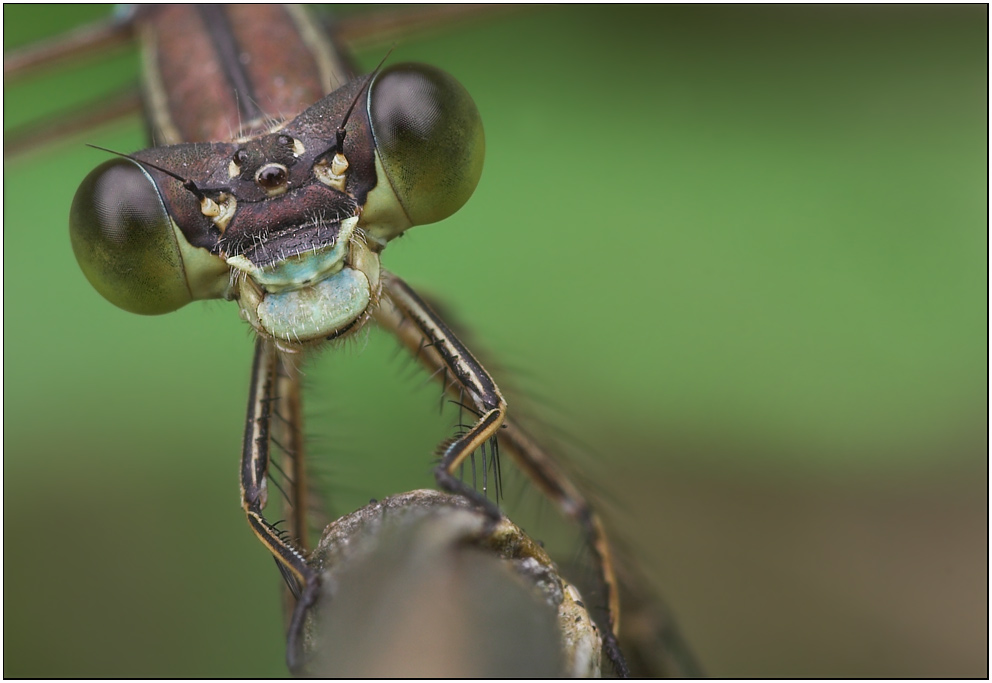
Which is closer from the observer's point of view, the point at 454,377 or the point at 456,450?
the point at 456,450

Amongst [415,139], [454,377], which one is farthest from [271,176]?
[454,377]

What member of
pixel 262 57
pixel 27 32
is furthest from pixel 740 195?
pixel 27 32

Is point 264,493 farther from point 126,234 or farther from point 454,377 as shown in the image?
point 126,234

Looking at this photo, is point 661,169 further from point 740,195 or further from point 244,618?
point 244,618

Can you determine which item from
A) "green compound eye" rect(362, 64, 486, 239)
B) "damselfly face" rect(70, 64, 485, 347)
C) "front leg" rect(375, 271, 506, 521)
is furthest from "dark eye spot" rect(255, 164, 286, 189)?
"front leg" rect(375, 271, 506, 521)

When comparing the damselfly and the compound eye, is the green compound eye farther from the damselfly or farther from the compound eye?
the compound eye

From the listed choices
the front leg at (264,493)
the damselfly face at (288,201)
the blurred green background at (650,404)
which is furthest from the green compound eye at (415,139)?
the blurred green background at (650,404)
